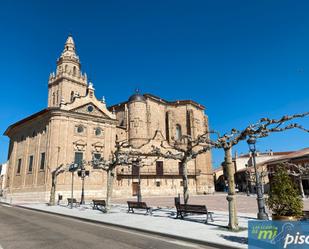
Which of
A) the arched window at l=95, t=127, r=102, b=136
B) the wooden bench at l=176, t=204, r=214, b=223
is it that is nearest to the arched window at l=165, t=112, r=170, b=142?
the arched window at l=95, t=127, r=102, b=136

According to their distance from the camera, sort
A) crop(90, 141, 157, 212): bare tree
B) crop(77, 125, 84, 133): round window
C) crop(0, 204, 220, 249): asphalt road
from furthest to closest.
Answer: crop(77, 125, 84, 133): round window → crop(90, 141, 157, 212): bare tree → crop(0, 204, 220, 249): asphalt road

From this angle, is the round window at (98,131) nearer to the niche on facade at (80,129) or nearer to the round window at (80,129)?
the niche on facade at (80,129)

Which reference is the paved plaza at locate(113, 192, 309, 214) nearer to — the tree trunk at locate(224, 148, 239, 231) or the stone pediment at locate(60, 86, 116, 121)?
the tree trunk at locate(224, 148, 239, 231)

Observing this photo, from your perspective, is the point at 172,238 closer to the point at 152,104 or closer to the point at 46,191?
the point at 46,191

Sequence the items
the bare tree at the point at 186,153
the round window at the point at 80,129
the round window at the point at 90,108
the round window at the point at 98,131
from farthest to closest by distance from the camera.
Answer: the round window at the point at 98,131 → the round window at the point at 90,108 → the round window at the point at 80,129 → the bare tree at the point at 186,153

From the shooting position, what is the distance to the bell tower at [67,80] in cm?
5075

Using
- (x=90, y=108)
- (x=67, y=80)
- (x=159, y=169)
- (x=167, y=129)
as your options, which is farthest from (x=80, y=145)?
(x=167, y=129)

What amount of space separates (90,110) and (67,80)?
43.8 feet

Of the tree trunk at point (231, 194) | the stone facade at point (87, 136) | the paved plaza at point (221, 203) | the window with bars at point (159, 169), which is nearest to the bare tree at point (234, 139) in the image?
the tree trunk at point (231, 194)

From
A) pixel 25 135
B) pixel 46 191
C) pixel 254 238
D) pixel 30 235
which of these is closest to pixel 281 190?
pixel 254 238

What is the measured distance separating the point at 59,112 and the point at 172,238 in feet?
108

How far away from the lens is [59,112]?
1481 inches

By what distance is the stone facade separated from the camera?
1465 inches

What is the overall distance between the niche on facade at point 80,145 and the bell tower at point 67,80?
45.2 ft
